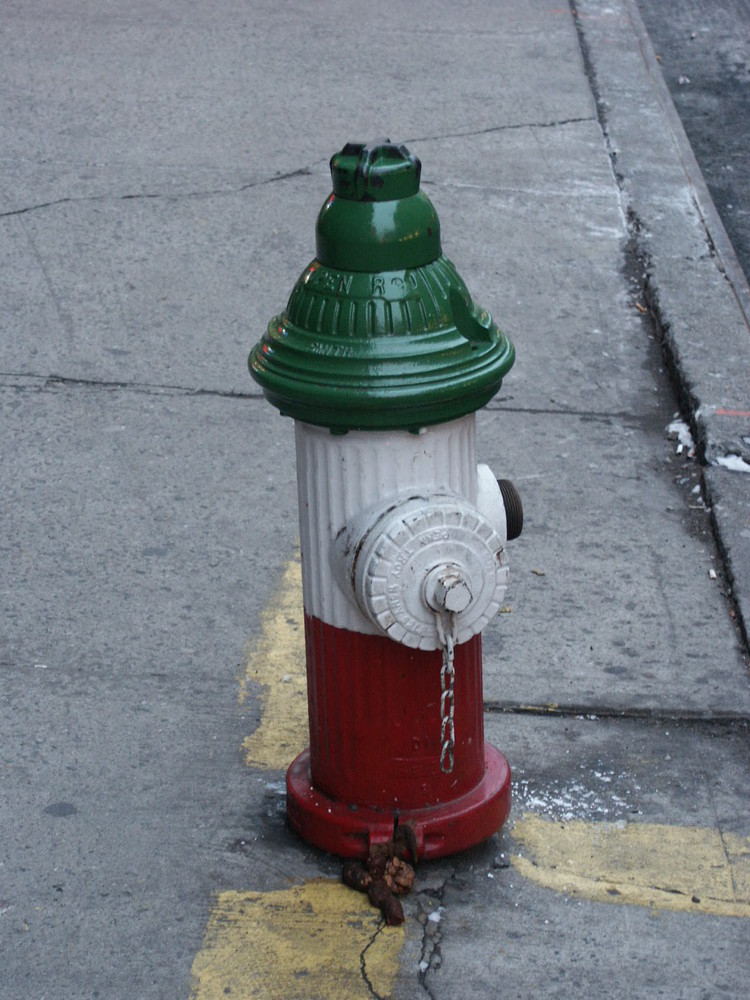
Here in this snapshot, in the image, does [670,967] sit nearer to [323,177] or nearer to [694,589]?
[694,589]

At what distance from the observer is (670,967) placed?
2533mm

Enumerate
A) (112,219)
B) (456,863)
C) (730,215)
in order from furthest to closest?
(730,215)
(112,219)
(456,863)

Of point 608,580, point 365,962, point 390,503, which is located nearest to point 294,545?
point 608,580

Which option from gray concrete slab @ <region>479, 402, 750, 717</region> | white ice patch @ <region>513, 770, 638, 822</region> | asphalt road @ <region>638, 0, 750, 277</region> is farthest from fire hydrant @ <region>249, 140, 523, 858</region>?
asphalt road @ <region>638, 0, 750, 277</region>

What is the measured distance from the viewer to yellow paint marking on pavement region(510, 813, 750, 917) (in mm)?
2715

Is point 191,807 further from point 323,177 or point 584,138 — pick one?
point 584,138

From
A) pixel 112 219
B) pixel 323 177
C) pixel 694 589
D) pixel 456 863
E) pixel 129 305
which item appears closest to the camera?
pixel 456 863

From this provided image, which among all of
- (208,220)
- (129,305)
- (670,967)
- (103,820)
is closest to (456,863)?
(670,967)

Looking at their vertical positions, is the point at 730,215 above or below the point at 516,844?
below

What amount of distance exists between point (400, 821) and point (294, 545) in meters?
1.47

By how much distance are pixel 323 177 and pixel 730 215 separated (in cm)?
225

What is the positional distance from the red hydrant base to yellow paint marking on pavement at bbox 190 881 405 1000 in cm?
10

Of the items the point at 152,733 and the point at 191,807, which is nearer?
the point at 191,807

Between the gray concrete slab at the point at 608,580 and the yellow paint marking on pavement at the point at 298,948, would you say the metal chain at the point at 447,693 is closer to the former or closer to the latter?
the yellow paint marking on pavement at the point at 298,948
